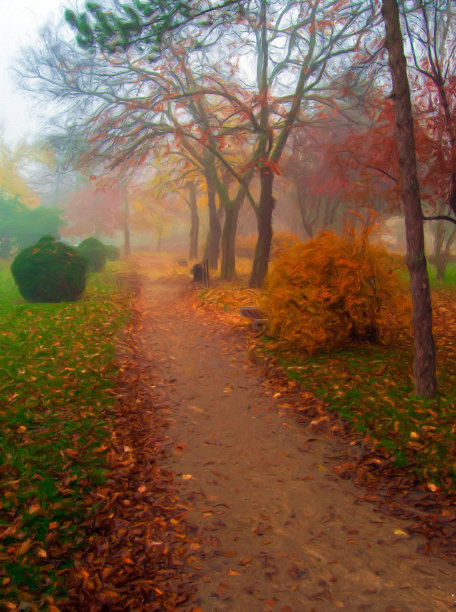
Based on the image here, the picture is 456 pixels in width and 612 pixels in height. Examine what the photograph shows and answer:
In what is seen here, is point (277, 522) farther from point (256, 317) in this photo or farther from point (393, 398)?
point (256, 317)

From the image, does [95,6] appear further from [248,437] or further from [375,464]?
[375,464]

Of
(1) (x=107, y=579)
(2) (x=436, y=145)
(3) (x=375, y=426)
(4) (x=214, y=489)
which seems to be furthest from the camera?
(2) (x=436, y=145)

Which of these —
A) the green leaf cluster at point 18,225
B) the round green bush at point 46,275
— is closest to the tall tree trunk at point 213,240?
the round green bush at point 46,275

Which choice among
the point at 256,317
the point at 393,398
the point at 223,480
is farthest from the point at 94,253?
the point at 223,480

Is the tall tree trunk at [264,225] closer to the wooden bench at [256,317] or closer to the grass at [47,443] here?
the wooden bench at [256,317]

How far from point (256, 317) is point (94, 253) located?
41.3 feet

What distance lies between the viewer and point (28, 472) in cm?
360

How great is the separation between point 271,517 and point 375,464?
1310mm

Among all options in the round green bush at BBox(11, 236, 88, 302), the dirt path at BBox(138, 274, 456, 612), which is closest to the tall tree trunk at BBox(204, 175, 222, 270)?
the round green bush at BBox(11, 236, 88, 302)

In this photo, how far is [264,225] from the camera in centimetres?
1300

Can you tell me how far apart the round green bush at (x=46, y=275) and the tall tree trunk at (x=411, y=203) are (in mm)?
9001

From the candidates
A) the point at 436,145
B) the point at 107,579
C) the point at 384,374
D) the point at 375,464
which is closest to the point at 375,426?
the point at 375,464

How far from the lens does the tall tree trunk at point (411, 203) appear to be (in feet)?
15.7

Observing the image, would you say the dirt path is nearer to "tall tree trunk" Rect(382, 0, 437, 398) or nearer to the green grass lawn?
the green grass lawn
